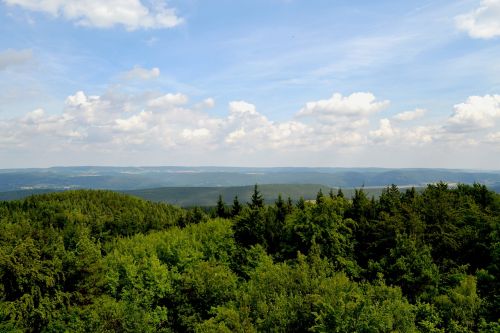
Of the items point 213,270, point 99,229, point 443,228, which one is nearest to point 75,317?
point 213,270

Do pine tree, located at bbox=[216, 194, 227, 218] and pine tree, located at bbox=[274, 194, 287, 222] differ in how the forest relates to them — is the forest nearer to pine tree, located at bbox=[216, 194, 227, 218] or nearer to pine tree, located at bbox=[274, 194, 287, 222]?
pine tree, located at bbox=[274, 194, 287, 222]

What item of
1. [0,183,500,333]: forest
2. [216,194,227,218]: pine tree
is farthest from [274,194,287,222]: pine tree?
[216,194,227,218]: pine tree

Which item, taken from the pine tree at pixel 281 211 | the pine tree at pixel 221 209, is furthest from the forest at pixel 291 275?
the pine tree at pixel 221 209

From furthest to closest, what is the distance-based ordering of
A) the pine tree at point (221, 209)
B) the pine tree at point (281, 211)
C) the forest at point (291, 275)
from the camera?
the pine tree at point (221, 209) → the pine tree at point (281, 211) → the forest at point (291, 275)

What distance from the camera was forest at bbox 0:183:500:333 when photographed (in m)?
35.2

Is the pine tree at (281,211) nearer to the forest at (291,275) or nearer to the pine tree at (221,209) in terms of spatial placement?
the forest at (291,275)

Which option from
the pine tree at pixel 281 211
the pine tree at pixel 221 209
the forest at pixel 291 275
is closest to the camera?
the forest at pixel 291 275

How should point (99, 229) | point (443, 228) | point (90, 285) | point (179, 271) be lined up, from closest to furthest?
point (90, 285)
point (443, 228)
point (179, 271)
point (99, 229)

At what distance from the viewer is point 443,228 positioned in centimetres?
5659

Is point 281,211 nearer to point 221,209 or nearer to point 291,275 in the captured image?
point 221,209

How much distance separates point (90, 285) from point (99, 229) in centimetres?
7010

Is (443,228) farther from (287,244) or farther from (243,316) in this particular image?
(243,316)

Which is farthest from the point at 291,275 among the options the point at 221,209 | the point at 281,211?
the point at 221,209

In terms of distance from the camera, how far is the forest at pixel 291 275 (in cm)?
3522
